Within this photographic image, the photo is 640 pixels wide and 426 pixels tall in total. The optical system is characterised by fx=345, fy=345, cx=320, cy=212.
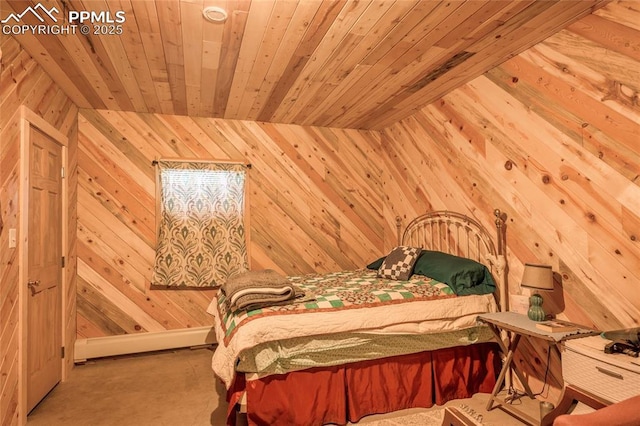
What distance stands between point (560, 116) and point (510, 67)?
0.60 meters

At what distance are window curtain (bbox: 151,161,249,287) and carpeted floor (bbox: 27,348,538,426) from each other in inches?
35.5

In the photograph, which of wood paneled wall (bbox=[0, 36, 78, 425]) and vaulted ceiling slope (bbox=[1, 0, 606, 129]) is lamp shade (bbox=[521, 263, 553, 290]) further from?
wood paneled wall (bbox=[0, 36, 78, 425])

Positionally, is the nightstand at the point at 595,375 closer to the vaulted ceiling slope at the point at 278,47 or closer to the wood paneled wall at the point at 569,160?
the wood paneled wall at the point at 569,160

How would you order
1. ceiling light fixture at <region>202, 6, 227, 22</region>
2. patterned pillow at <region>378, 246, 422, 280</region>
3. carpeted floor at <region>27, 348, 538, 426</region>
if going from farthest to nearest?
patterned pillow at <region>378, 246, 422, 280</region>, carpeted floor at <region>27, 348, 538, 426</region>, ceiling light fixture at <region>202, 6, 227, 22</region>

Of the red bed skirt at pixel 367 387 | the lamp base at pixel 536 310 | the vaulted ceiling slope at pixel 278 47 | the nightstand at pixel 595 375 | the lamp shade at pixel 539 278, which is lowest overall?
the red bed skirt at pixel 367 387

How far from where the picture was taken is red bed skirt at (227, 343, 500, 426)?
220 centimetres

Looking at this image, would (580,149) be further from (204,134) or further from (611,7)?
(204,134)

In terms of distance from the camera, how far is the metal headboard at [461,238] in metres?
2.80

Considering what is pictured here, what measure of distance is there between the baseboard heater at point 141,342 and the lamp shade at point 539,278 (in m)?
3.15

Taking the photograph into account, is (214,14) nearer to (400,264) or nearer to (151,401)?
(400,264)

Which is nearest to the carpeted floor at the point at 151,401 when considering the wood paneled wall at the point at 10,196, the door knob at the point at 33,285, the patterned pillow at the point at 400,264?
the wood paneled wall at the point at 10,196

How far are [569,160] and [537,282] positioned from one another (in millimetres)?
867

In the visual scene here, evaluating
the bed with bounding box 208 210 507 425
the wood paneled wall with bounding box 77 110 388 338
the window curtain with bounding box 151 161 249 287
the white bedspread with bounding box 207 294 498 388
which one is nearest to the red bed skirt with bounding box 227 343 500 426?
the bed with bounding box 208 210 507 425

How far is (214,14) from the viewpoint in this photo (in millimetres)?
2062
